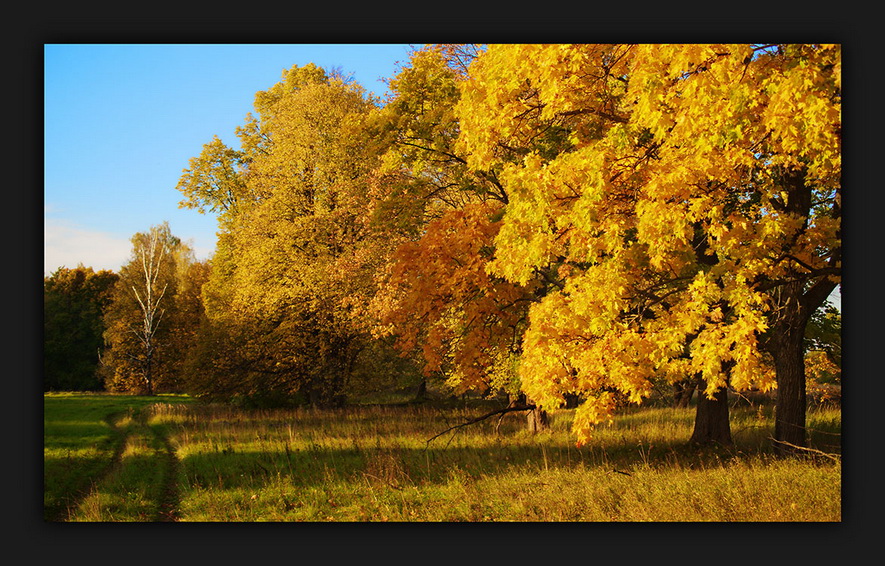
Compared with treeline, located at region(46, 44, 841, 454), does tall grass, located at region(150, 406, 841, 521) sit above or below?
below

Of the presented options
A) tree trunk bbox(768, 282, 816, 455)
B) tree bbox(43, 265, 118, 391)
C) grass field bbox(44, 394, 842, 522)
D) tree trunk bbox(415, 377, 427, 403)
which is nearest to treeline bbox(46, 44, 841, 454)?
tree trunk bbox(768, 282, 816, 455)

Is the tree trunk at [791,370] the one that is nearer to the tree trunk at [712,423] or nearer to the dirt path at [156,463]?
the tree trunk at [712,423]

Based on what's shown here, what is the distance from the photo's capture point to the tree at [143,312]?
10.7 metres

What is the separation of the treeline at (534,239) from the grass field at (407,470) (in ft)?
2.79

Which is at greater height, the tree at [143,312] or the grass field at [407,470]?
the tree at [143,312]

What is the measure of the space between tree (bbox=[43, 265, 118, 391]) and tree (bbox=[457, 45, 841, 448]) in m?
5.14

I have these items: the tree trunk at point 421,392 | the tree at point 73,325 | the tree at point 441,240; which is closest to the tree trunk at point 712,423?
the tree at point 441,240

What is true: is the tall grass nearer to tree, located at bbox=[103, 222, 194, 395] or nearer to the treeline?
the treeline

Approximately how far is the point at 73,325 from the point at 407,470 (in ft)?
16.2

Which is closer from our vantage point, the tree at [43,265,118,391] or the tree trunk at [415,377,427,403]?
the tree at [43,265,118,391]

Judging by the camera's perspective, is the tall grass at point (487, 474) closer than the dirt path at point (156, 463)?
Yes

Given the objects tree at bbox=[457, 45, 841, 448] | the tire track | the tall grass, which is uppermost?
tree at bbox=[457, 45, 841, 448]

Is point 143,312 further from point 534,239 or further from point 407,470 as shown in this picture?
point 534,239

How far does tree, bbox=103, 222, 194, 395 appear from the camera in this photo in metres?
10.7
